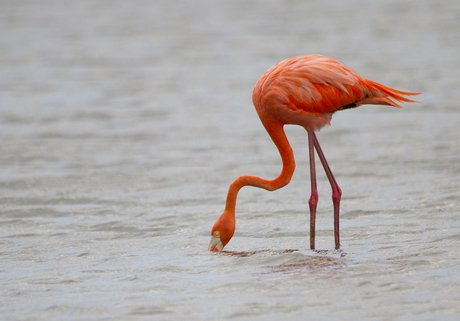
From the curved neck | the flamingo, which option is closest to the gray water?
the flamingo

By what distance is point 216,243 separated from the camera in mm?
6602

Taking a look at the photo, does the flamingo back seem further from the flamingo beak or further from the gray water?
the gray water

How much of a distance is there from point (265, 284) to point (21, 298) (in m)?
2.02

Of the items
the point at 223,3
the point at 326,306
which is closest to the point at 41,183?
the point at 326,306

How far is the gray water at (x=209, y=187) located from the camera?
17.9 feet

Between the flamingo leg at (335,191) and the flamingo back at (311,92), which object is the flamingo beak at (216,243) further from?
the flamingo back at (311,92)

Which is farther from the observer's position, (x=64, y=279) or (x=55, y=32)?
(x=55, y=32)

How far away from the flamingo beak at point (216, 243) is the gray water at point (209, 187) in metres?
0.15

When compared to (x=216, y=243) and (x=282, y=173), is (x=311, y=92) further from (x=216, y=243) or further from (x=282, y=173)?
(x=216, y=243)

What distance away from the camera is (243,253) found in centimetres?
668

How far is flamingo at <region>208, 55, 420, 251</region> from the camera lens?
645cm

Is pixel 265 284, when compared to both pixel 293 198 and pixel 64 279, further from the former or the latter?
pixel 293 198

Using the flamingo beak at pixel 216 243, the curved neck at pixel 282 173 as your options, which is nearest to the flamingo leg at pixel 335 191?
the curved neck at pixel 282 173

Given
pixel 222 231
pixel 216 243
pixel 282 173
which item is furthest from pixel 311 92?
pixel 216 243
